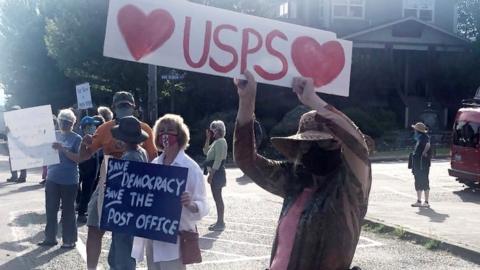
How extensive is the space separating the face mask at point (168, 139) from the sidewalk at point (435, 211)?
5.35 metres

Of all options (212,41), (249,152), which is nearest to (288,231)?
(249,152)

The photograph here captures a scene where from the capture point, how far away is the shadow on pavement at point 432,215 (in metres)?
12.4

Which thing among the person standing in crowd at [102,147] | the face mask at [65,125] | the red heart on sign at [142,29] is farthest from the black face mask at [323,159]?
the face mask at [65,125]

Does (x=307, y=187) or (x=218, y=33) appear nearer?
(x=307, y=187)

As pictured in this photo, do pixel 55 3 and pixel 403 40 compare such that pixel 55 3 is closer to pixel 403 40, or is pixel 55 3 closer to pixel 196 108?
pixel 196 108

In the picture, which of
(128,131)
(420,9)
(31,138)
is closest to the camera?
(128,131)

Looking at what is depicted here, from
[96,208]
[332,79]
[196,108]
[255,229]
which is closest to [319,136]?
[332,79]

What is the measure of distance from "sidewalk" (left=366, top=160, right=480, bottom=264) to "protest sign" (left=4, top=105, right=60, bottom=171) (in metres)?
5.43

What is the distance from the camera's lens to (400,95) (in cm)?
3794

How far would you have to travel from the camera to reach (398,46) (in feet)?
129

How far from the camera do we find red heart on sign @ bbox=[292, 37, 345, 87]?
3.87m

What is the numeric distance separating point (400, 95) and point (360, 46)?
3497 mm

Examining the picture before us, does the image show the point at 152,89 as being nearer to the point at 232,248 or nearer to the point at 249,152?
the point at 232,248

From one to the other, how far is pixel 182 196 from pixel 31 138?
424 centimetres
